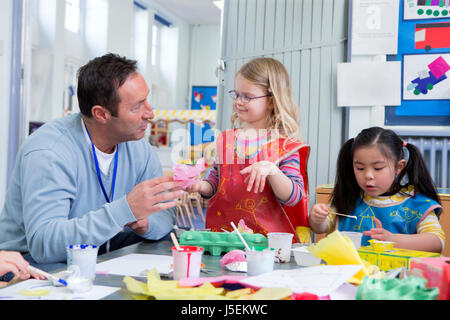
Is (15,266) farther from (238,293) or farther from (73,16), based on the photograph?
(73,16)

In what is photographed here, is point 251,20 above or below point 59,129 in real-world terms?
above

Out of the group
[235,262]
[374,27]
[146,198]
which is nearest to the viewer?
[235,262]

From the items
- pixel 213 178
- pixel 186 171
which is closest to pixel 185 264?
pixel 186 171

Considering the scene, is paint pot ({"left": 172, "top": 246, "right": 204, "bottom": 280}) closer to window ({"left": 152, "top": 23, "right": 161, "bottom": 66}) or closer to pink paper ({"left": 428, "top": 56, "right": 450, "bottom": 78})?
pink paper ({"left": 428, "top": 56, "right": 450, "bottom": 78})

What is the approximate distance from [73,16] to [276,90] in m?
8.05

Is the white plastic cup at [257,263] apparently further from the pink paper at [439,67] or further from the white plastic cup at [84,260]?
the pink paper at [439,67]

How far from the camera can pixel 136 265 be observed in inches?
46.6

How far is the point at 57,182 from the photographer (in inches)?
55.7

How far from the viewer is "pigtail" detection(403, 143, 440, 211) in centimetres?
184

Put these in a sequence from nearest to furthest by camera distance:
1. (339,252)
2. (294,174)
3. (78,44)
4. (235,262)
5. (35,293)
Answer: (35,293), (339,252), (235,262), (294,174), (78,44)

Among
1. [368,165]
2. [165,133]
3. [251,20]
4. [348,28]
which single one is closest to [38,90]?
[165,133]

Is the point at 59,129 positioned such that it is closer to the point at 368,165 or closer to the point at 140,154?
the point at 140,154

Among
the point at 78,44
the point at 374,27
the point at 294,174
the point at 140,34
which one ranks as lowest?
the point at 294,174

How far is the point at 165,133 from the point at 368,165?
8435 millimetres
